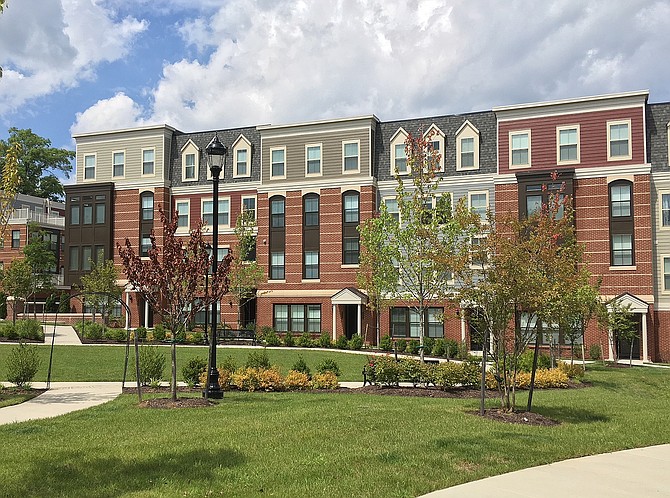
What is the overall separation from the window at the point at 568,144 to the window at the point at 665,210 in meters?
4.61

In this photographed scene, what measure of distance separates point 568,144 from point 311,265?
1587 centimetres

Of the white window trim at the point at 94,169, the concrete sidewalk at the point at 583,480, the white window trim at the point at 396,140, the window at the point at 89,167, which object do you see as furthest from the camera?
the window at the point at 89,167

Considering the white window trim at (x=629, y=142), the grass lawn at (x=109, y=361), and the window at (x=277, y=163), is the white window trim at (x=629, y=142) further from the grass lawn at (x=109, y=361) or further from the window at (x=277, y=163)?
the window at (x=277, y=163)

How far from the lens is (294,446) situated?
30.7ft

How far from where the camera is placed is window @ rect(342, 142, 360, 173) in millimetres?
39875

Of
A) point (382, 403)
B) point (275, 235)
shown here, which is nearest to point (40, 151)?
point (275, 235)

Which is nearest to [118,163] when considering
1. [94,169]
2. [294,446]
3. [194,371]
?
[94,169]

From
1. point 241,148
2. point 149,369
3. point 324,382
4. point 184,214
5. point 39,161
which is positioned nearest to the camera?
Result: point 149,369

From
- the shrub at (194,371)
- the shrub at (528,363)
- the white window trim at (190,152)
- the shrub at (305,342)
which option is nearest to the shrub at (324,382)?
the shrub at (194,371)

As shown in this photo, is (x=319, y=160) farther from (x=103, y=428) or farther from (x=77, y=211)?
(x=103, y=428)

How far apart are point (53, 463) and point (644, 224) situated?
32.2 metres

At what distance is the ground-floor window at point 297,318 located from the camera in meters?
39.9

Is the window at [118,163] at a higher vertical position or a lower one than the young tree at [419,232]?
higher

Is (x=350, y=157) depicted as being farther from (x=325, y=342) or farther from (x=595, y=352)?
(x=595, y=352)
